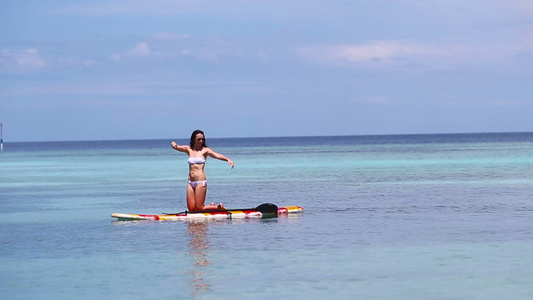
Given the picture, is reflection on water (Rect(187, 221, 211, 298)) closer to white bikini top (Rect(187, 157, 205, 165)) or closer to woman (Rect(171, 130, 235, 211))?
woman (Rect(171, 130, 235, 211))

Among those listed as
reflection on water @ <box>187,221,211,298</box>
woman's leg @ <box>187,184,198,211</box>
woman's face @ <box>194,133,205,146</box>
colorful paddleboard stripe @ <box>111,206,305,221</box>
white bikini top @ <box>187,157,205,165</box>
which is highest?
woman's face @ <box>194,133,205,146</box>

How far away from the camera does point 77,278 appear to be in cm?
1178

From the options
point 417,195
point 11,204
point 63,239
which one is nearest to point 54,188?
point 11,204

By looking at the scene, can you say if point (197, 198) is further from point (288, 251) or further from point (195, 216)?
point (288, 251)

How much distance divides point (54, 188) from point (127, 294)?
77.8ft

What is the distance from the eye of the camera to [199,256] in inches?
528

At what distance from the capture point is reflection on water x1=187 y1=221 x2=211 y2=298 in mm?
10969

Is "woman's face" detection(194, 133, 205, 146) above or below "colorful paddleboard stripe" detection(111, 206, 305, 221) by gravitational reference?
above

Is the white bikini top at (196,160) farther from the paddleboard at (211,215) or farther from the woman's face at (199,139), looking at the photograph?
the paddleboard at (211,215)

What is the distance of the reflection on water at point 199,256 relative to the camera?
36.0 feet

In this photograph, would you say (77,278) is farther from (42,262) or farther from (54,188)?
(54,188)

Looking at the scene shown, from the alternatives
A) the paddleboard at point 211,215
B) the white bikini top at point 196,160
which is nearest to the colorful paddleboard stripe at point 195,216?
the paddleboard at point 211,215

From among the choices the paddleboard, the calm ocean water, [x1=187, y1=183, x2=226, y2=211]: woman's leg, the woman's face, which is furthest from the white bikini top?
the calm ocean water

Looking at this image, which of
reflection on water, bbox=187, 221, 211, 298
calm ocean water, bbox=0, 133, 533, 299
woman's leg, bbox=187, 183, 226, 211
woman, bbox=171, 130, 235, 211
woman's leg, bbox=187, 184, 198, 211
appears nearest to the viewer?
calm ocean water, bbox=0, 133, 533, 299
